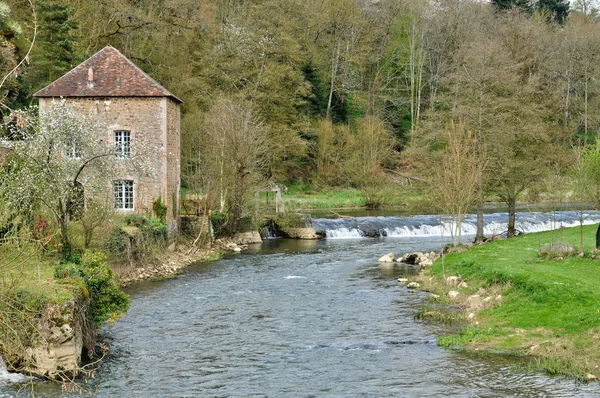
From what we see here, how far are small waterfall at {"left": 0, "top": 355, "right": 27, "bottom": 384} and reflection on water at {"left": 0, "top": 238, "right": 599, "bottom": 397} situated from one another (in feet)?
1.62

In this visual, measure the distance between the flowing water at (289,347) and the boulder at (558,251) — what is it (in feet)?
17.3

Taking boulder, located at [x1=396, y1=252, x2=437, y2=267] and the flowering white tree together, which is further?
boulder, located at [x1=396, y1=252, x2=437, y2=267]

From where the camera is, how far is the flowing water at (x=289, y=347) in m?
15.0

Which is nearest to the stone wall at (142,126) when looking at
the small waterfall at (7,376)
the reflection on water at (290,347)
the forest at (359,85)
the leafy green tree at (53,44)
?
the forest at (359,85)

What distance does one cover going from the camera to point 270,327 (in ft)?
67.8

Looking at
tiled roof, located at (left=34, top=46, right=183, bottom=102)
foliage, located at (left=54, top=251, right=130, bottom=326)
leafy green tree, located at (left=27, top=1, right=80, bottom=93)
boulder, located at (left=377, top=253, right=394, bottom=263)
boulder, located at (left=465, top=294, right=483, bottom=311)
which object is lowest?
boulder, located at (left=465, top=294, right=483, bottom=311)

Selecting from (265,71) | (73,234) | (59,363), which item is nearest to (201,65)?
(265,71)

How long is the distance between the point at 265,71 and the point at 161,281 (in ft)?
103

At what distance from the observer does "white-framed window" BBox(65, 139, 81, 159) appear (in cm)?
2506

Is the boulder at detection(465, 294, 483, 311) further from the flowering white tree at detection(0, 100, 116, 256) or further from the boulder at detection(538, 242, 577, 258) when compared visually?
the flowering white tree at detection(0, 100, 116, 256)

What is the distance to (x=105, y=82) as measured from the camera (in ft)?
116

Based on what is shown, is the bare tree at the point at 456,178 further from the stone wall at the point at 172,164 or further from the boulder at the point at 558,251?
the stone wall at the point at 172,164

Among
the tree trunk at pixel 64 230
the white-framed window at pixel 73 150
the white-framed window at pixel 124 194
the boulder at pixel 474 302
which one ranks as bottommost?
the boulder at pixel 474 302

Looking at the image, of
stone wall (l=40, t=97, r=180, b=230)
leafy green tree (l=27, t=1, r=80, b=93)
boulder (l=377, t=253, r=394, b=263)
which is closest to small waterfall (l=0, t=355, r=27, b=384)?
stone wall (l=40, t=97, r=180, b=230)
